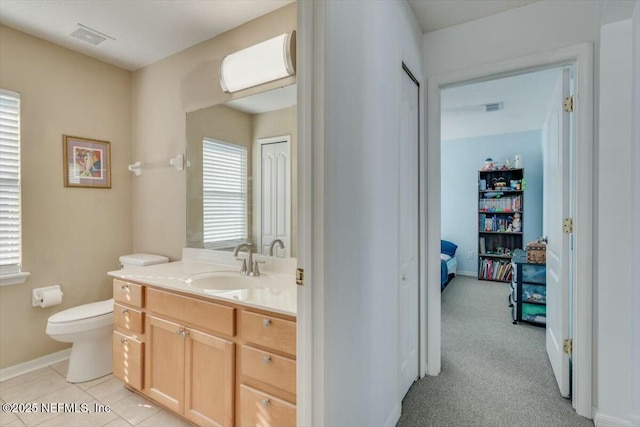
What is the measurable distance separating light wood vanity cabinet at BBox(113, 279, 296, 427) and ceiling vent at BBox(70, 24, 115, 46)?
5.91 ft

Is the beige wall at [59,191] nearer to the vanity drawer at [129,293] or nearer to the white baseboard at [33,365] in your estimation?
the white baseboard at [33,365]

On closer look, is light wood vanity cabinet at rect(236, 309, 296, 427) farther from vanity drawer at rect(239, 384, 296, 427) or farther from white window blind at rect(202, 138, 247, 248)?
white window blind at rect(202, 138, 247, 248)

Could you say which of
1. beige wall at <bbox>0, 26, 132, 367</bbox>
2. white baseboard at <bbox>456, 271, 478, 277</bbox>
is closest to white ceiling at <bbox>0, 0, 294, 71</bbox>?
beige wall at <bbox>0, 26, 132, 367</bbox>

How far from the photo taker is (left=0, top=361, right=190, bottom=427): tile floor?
6.01ft

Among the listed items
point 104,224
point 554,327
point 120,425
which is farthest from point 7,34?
point 554,327

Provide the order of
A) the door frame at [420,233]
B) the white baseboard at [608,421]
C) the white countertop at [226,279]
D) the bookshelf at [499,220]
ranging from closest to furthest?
the white countertop at [226,279]
the white baseboard at [608,421]
the door frame at [420,233]
the bookshelf at [499,220]

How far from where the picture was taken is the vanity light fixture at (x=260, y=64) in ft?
6.54

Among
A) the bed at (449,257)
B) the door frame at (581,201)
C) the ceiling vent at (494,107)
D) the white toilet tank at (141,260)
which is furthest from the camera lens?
the bed at (449,257)

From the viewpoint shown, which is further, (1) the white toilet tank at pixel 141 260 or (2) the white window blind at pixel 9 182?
(1) the white toilet tank at pixel 141 260

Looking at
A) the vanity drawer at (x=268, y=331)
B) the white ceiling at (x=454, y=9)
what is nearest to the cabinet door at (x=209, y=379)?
the vanity drawer at (x=268, y=331)

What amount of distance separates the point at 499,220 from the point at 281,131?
4.76 metres

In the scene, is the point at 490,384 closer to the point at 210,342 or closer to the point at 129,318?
the point at 210,342

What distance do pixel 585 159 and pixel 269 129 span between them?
72.9 inches

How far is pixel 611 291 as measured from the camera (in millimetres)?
1693
